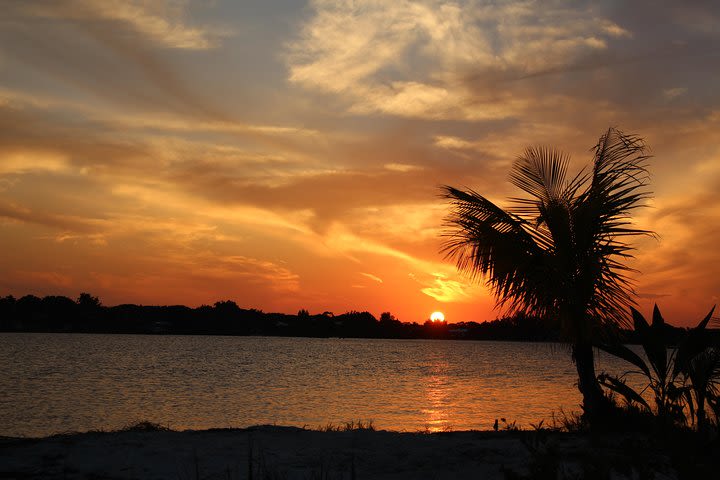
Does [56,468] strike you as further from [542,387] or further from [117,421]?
[542,387]

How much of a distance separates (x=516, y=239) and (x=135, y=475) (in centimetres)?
886

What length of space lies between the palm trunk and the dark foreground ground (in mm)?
1128

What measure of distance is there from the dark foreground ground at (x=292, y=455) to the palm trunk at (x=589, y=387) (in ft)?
3.70

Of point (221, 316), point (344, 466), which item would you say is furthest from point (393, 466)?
point (221, 316)

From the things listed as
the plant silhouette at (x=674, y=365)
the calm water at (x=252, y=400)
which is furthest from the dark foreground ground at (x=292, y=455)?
the calm water at (x=252, y=400)

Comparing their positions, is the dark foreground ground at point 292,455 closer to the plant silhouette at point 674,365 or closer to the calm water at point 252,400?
the plant silhouette at point 674,365

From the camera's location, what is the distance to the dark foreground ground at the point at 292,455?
29.0 feet

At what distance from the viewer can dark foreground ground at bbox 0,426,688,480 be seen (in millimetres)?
8836

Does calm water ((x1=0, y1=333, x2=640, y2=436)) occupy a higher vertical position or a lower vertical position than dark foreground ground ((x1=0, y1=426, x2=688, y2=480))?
lower

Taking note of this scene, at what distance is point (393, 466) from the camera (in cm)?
954

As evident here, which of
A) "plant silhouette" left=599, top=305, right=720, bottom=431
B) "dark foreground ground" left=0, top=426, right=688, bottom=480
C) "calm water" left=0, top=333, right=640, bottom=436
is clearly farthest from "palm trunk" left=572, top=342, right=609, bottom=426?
"calm water" left=0, top=333, right=640, bottom=436

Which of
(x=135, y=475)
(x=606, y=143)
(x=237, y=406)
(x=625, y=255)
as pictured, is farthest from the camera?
(x=237, y=406)

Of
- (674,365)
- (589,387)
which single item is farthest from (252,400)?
(674,365)

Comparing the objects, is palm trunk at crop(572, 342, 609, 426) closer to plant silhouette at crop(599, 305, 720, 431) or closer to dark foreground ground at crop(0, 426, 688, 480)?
dark foreground ground at crop(0, 426, 688, 480)
